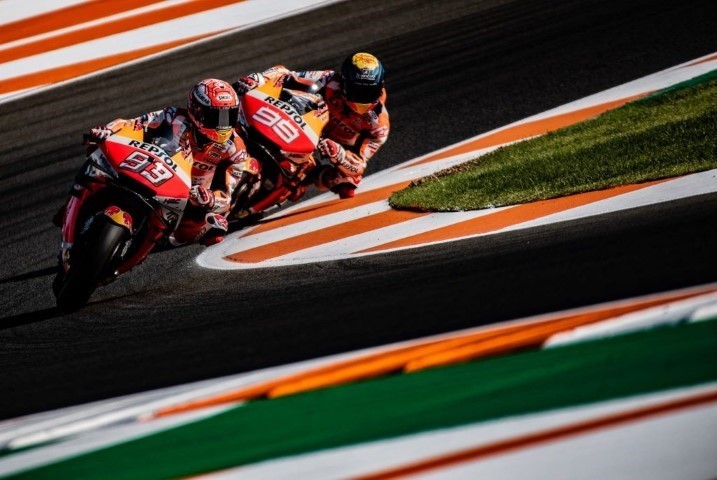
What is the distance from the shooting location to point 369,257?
284 inches

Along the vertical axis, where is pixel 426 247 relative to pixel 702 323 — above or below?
below

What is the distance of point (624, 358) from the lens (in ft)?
12.3

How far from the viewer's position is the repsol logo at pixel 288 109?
347 inches

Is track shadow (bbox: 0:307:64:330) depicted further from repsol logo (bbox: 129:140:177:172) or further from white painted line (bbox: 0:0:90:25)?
white painted line (bbox: 0:0:90:25)

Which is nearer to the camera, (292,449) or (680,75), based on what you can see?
(292,449)

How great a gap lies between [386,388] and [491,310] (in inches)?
36.3

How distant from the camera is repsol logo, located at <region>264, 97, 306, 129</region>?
8820 mm

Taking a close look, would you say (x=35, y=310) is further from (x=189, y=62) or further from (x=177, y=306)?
(x=189, y=62)

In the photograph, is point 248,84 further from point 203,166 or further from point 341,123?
point 203,166

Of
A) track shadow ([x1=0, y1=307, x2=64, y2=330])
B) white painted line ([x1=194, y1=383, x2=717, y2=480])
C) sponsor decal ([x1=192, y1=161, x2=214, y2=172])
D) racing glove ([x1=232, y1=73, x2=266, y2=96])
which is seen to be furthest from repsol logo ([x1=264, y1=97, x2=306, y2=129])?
white painted line ([x1=194, y1=383, x2=717, y2=480])

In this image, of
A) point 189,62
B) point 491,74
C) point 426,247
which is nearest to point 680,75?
point 491,74

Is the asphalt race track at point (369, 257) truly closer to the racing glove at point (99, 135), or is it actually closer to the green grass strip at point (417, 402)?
the green grass strip at point (417, 402)

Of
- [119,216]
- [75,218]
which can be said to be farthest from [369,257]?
[75,218]

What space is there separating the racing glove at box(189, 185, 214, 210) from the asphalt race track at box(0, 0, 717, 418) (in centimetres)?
58
